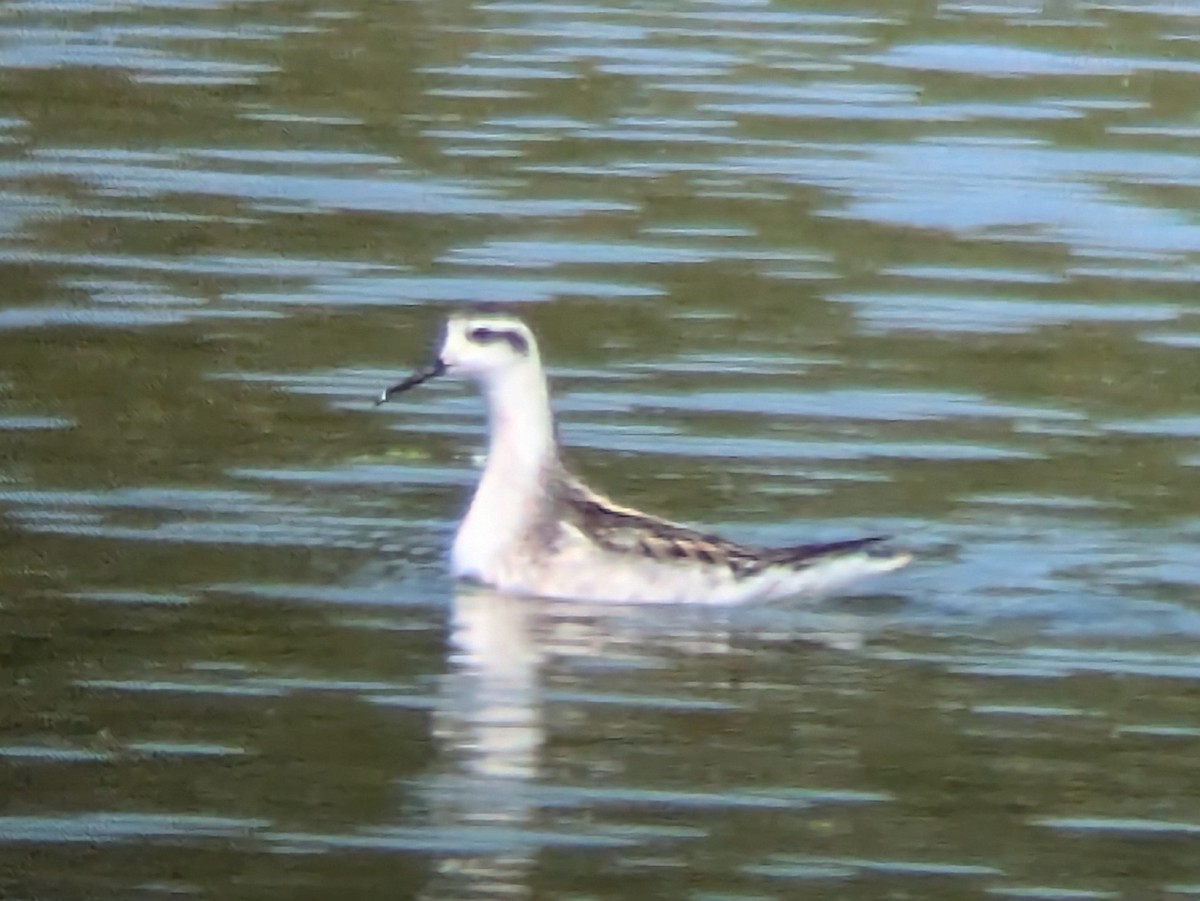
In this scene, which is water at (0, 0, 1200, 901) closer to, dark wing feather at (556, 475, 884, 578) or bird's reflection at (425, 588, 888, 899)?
bird's reflection at (425, 588, 888, 899)

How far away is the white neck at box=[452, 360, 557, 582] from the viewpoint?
1323cm

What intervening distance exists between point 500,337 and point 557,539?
0.78 metres

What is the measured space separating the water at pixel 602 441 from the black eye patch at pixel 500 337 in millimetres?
749

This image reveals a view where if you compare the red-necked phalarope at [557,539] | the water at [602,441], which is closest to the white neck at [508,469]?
the red-necked phalarope at [557,539]

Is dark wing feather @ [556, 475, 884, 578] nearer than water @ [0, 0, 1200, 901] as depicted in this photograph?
No

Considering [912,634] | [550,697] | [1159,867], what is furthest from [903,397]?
[1159,867]

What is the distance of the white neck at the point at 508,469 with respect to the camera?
521 inches

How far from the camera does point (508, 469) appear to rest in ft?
44.2

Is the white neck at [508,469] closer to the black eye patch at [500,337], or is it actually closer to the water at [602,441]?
the black eye patch at [500,337]

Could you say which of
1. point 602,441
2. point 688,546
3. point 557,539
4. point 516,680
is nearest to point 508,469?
point 557,539

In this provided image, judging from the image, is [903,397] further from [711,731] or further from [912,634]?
[711,731]

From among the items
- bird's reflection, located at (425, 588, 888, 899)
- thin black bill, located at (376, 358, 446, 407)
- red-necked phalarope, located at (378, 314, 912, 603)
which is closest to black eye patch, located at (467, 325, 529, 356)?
red-necked phalarope, located at (378, 314, 912, 603)

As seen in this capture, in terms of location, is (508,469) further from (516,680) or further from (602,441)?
(516,680)

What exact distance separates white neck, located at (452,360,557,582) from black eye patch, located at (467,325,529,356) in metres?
0.07
